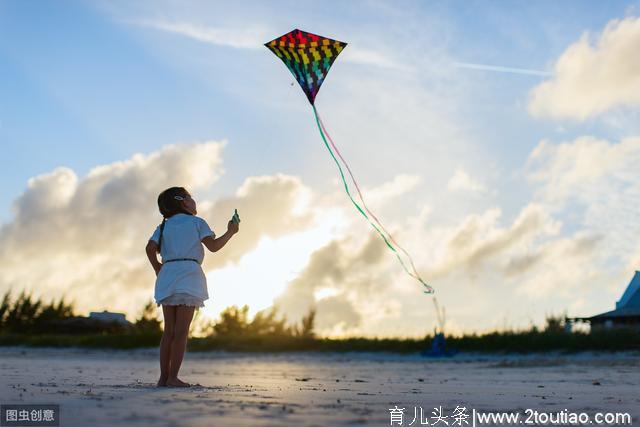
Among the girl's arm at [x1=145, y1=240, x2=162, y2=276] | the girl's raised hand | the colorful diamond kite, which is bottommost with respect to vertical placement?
the girl's arm at [x1=145, y1=240, x2=162, y2=276]

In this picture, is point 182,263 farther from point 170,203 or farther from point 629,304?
point 629,304

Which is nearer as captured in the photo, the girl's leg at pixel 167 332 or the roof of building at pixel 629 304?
the girl's leg at pixel 167 332

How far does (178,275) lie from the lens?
589 centimetres

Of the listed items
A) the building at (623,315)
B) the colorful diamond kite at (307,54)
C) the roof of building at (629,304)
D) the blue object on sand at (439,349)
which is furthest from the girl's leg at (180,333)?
the roof of building at (629,304)

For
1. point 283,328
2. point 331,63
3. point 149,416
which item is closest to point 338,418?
point 149,416

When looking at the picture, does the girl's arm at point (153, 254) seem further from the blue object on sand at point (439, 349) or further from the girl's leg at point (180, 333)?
the blue object on sand at point (439, 349)

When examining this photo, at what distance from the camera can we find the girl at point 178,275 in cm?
586

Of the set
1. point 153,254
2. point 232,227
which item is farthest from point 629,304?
point 153,254

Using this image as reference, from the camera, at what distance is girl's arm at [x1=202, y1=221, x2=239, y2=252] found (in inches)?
237

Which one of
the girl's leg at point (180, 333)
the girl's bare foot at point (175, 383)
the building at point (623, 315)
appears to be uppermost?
the building at point (623, 315)

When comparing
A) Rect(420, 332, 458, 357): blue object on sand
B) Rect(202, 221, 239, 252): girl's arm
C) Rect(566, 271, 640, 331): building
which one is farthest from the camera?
Rect(566, 271, 640, 331): building

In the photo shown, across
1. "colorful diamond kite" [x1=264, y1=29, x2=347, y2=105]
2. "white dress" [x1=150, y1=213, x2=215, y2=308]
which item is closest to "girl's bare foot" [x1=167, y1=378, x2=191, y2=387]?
"white dress" [x1=150, y1=213, x2=215, y2=308]

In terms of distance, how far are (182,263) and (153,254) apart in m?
0.33

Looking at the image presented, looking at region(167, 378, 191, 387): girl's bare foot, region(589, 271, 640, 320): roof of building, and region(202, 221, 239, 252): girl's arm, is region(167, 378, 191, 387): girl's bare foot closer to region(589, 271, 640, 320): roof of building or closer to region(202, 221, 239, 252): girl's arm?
region(202, 221, 239, 252): girl's arm
